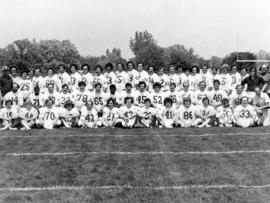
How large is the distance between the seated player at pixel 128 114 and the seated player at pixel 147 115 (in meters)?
0.19

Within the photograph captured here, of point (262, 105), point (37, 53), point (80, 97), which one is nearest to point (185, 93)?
point (262, 105)

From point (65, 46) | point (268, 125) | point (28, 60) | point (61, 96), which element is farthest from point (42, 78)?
point (65, 46)

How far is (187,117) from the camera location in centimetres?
1176

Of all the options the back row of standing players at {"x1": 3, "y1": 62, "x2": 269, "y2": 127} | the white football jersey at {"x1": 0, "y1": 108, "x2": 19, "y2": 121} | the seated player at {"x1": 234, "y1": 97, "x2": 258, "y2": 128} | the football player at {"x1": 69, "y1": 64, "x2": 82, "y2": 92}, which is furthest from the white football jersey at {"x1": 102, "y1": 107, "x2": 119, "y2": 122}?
the seated player at {"x1": 234, "y1": 97, "x2": 258, "y2": 128}

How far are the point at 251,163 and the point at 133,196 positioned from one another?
2.70m

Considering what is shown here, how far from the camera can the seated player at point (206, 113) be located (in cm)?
1173

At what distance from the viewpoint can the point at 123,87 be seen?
42.8 ft

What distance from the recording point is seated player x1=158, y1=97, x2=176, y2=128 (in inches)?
459

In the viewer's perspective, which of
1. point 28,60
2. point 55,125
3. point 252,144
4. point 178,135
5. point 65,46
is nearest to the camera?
point 252,144

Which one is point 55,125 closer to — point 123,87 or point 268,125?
point 123,87

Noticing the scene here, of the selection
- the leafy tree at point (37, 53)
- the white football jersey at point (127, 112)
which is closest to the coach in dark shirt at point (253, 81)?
the white football jersey at point (127, 112)

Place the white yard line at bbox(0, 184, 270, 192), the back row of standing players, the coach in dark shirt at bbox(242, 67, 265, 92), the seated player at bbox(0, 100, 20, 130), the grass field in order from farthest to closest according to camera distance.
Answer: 1. the coach in dark shirt at bbox(242, 67, 265, 92)
2. the back row of standing players
3. the seated player at bbox(0, 100, 20, 130)
4. the white yard line at bbox(0, 184, 270, 192)
5. the grass field

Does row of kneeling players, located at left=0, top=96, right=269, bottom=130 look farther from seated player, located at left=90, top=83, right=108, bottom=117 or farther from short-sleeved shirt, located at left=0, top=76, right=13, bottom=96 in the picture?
short-sleeved shirt, located at left=0, top=76, right=13, bottom=96

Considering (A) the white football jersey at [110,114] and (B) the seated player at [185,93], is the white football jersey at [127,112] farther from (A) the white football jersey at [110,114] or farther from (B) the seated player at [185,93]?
(B) the seated player at [185,93]
